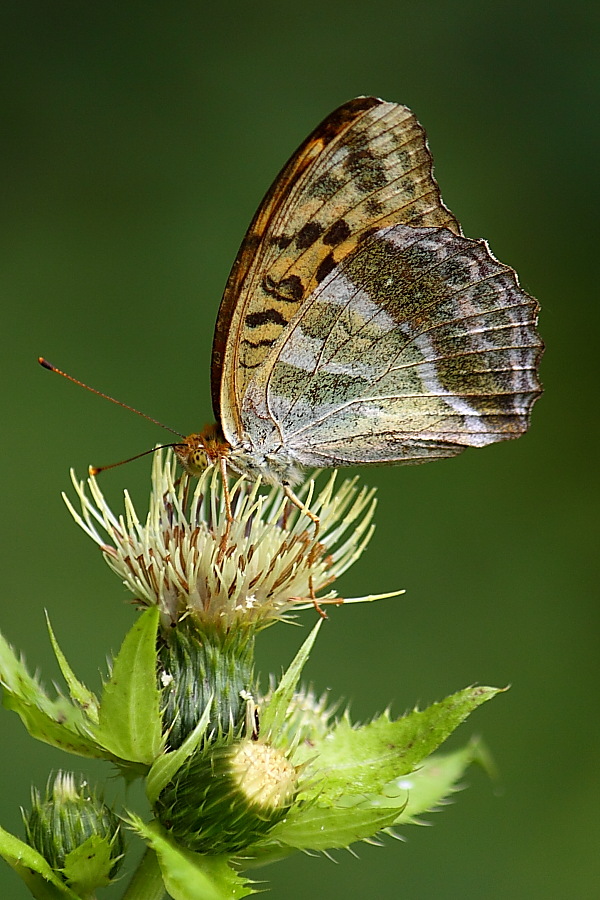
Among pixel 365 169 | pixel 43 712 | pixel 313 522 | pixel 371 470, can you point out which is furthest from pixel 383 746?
pixel 371 470

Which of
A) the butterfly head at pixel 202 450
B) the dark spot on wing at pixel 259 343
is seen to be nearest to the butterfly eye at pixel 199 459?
the butterfly head at pixel 202 450

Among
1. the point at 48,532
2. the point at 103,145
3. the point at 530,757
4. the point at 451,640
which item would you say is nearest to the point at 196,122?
the point at 103,145

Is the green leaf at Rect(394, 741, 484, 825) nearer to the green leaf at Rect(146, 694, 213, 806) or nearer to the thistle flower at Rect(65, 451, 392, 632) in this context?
the thistle flower at Rect(65, 451, 392, 632)

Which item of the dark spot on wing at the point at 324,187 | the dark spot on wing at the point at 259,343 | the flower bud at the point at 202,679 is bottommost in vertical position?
the flower bud at the point at 202,679

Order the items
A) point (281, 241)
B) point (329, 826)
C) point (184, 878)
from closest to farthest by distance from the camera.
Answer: point (184, 878) → point (329, 826) → point (281, 241)

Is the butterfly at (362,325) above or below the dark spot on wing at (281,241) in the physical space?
below

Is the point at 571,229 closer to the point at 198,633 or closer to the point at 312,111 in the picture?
the point at 312,111

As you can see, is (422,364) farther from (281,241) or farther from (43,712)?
(43,712)

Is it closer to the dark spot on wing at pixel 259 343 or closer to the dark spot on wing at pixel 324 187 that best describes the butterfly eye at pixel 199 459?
the dark spot on wing at pixel 259 343
